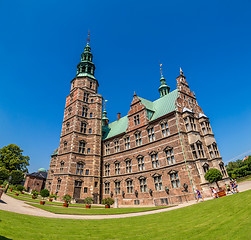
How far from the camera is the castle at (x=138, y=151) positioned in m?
23.6

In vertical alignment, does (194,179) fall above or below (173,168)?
below

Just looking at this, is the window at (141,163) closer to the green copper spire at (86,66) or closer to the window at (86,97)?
the window at (86,97)

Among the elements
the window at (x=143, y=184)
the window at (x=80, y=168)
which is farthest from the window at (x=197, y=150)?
the window at (x=80, y=168)

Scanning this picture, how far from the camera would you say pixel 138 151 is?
98.5ft

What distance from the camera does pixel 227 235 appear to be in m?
6.34

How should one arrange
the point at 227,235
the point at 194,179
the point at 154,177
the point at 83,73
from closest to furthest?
the point at 227,235, the point at 194,179, the point at 154,177, the point at 83,73

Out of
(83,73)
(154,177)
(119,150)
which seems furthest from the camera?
(83,73)

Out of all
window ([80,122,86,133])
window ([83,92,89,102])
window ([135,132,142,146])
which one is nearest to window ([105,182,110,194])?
window ([135,132,142,146])

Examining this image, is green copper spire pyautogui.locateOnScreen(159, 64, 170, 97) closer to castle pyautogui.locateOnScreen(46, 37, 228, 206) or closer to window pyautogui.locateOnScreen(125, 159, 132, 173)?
castle pyautogui.locateOnScreen(46, 37, 228, 206)

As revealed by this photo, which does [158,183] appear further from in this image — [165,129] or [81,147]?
[81,147]

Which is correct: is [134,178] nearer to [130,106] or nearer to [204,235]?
[130,106]

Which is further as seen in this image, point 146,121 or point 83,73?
point 83,73

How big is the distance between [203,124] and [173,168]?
9292mm

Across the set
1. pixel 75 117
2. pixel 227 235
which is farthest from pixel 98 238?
pixel 75 117
